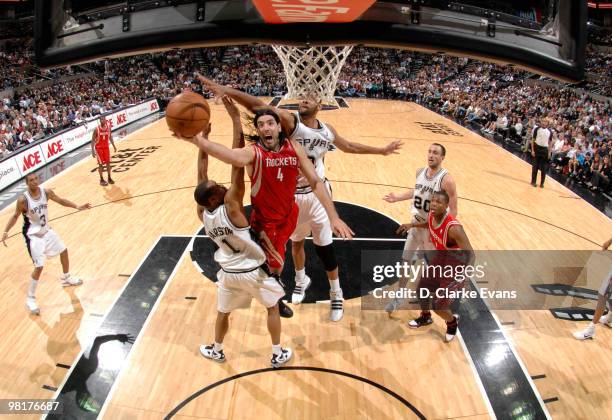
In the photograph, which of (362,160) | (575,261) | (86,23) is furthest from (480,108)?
(86,23)

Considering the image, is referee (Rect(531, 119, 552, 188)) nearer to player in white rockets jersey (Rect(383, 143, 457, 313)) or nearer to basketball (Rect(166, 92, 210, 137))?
player in white rockets jersey (Rect(383, 143, 457, 313))

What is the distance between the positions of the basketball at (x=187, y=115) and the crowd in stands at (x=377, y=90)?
376 inches

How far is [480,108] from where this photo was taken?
17.9 meters

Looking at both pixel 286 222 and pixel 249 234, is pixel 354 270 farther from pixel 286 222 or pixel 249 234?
pixel 249 234

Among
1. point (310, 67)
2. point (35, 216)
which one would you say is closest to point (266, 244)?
point (35, 216)

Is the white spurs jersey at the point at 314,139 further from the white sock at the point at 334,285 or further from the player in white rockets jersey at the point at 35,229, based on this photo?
the player in white rockets jersey at the point at 35,229

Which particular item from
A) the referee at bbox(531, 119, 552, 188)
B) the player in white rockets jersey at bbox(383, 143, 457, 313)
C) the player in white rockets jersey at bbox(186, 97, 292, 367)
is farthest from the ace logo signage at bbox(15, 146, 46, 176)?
the referee at bbox(531, 119, 552, 188)

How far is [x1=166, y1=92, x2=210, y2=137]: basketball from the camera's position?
3.02 metres

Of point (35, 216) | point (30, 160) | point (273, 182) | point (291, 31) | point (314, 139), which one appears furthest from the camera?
point (30, 160)

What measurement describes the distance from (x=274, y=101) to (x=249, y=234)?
18366 millimetres

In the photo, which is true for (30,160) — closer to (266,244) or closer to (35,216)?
(35,216)

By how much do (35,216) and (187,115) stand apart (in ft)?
10.4

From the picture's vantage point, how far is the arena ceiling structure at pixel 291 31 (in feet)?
6.13

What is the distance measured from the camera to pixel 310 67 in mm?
11273
